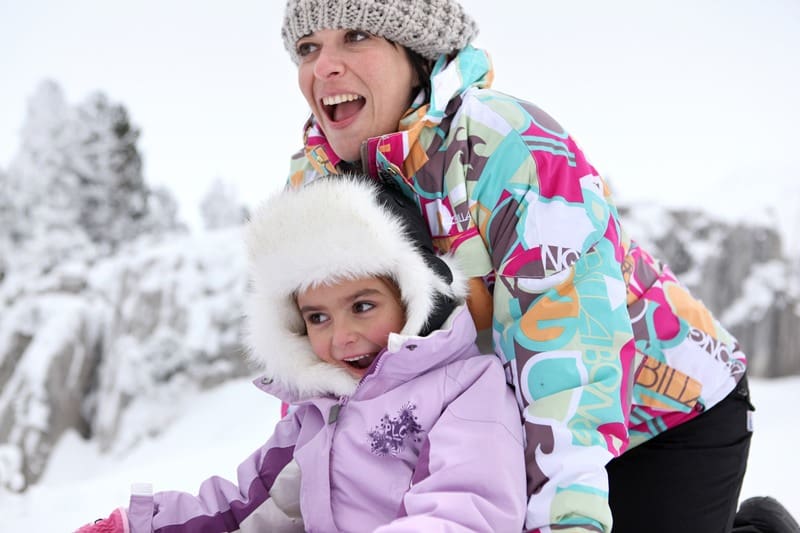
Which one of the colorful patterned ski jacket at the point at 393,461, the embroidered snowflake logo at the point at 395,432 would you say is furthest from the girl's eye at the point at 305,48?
the embroidered snowflake logo at the point at 395,432

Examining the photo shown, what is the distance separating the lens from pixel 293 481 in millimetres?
1284

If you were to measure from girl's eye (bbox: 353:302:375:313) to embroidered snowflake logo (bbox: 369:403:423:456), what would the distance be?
20cm

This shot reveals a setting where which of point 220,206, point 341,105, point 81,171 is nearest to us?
point 341,105

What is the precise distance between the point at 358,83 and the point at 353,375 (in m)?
0.58

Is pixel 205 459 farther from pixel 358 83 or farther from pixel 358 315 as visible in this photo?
pixel 358 83

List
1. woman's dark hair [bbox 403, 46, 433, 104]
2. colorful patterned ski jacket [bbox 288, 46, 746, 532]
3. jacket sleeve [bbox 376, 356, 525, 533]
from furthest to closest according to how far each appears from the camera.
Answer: woman's dark hair [bbox 403, 46, 433, 104] < colorful patterned ski jacket [bbox 288, 46, 746, 532] < jacket sleeve [bbox 376, 356, 525, 533]

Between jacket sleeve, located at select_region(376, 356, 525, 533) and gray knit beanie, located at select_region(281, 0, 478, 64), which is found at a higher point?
gray knit beanie, located at select_region(281, 0, 478, 64)

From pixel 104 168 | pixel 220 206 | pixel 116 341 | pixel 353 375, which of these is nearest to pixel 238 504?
pixel 353 375

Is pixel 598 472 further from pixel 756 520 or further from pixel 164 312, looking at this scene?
pixel 164 312

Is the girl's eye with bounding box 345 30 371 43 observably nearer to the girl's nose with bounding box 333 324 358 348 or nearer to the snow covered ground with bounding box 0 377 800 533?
the girl's nose with bounding box 333 324 358 348

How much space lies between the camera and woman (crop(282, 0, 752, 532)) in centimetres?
110

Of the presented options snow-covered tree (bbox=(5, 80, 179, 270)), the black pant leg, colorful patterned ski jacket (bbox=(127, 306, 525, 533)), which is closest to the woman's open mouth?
colorful patterned ski jacket (bbox=(127, 306, 525, 533))

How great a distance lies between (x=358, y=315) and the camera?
4.15 feet

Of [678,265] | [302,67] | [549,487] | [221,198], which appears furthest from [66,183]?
[549,487]
